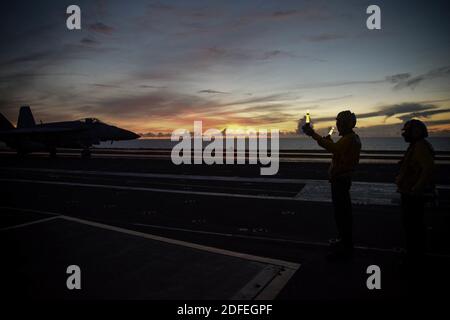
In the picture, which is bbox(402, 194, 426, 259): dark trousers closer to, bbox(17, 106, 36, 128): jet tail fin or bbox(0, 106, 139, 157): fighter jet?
bbox(0, 106, 139, 157): fighter jet

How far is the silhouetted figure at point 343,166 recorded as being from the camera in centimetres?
514

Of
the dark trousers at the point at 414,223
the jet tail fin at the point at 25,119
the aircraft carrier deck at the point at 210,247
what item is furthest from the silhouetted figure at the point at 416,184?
the jet tail fin at the point at 25,119

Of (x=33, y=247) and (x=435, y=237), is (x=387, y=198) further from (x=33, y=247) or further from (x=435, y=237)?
(x=33, y=247)

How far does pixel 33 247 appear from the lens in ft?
18.3

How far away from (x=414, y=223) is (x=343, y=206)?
3.52 ft

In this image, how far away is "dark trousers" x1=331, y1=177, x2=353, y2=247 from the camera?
521 cm

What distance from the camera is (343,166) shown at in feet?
16.9

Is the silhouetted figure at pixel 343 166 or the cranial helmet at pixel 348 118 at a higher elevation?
the cranial helmet at pixel 348 118

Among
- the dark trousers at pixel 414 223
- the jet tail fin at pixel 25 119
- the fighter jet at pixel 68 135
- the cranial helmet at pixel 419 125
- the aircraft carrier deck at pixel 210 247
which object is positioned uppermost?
the jet tail fin at pixel 25 119

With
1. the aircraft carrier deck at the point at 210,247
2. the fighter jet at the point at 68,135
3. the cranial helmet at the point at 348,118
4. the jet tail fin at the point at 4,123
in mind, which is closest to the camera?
the aircraft carrier deck at the point at 210,247

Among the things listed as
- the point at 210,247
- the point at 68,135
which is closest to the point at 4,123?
the point at 68,135

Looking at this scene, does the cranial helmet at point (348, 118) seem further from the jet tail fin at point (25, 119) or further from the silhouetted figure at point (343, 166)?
the jet tail fin at point (25, 119)

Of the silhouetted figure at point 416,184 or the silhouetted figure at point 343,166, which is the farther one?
the silhouetted figure at point 343,166

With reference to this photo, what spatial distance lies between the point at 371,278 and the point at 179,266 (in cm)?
290
